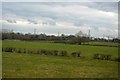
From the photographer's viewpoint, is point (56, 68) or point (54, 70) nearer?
point (54, 70)

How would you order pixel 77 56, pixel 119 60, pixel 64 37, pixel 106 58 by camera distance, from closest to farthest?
pixel 119 60 < pixel 106 58 < pixel 77 56 < pixel 64 37

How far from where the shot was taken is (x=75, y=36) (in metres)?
106

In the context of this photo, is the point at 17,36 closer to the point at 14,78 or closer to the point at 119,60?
the point at 119,60

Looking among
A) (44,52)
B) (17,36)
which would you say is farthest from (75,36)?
(44,52)

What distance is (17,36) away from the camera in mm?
109625

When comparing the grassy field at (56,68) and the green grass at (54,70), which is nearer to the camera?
the green grass at (54,70)

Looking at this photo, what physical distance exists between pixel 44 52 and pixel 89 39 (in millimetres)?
63407

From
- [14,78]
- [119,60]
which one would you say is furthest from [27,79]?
[119,60]

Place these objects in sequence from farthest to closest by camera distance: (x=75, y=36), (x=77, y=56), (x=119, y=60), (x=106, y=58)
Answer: (x=75, y=36) → (x=77, y=56) → (x=106, y=58) → (x=119, y=60)

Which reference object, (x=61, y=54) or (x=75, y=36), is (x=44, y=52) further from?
(x=75, y=36)

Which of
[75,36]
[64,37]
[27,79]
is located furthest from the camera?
[64,37]

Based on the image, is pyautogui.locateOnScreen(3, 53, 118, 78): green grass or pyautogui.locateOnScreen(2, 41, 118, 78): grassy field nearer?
pyautogui.locateOnScreen(3, 53, 118, 78): green grass

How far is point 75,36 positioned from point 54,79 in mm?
88919

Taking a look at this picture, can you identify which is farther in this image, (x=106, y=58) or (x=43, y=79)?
(x=106, y=58)
